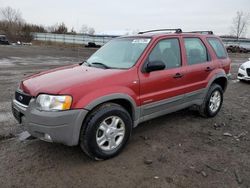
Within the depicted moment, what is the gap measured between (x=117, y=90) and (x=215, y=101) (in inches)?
117

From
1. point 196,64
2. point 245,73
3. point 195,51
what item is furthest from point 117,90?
point 245,73

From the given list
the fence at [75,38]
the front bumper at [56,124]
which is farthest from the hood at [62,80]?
the fence at [75,38]

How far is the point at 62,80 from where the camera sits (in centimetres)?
344

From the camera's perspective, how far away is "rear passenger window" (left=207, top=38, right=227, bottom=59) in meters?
5.48

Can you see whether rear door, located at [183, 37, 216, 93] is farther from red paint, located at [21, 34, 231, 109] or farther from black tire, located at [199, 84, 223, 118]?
black tire, located at [199, 84, 223, 118]

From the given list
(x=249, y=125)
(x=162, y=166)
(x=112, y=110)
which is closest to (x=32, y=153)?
(x=112, y=110)

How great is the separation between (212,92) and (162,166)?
101 inches

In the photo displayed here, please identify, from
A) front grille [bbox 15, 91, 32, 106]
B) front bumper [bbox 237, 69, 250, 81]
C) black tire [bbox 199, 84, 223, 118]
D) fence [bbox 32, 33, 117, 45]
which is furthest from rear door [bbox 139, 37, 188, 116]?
fence [bbox 32, 33, 117, 45]

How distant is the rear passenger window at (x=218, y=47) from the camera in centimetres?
548

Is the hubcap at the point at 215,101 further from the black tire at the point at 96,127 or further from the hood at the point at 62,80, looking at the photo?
the hood at the point at 62,80

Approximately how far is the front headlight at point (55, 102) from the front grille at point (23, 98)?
31 centimetres

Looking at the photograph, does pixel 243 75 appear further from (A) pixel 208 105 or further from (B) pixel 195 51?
(B) pixel 195 51

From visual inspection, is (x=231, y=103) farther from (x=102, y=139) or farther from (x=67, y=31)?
(x=67, y=31)

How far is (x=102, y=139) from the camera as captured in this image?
138 inches
